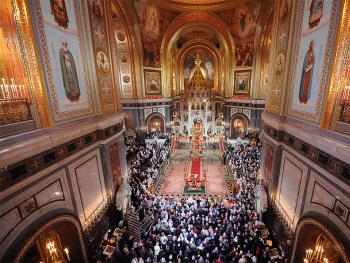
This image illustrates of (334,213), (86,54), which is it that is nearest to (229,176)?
(334,213)

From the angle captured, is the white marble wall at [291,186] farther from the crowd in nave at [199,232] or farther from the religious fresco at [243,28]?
the religious fresco at [243,28]

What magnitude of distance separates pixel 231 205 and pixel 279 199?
298cm

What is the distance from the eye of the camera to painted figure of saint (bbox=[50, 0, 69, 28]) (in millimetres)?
6965

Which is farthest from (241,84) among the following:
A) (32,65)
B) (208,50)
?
(32,65)

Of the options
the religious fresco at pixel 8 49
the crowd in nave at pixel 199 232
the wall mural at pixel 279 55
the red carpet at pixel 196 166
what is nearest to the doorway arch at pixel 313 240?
the crowd in nave at pixel 199 232

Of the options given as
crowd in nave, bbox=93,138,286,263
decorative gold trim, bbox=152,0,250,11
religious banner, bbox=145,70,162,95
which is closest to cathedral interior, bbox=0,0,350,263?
crowd in nave, bbox=93,138,286,263

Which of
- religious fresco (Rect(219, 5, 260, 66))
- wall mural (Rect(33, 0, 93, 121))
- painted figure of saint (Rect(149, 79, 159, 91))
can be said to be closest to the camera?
wall mural (Rect(33, 0, 93, 121))

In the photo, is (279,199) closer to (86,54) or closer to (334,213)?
(334,213)

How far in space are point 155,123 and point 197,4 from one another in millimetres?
13414

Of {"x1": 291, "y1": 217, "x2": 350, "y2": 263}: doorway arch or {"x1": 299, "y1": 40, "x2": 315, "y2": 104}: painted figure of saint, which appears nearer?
{"x1": 291, "y1": 217, "x2": 350, "y2": 263}: doorway arch

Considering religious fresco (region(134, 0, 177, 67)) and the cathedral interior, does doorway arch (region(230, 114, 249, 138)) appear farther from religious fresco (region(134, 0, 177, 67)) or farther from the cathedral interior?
the cathedral interior

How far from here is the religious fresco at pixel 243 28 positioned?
19.5 meters

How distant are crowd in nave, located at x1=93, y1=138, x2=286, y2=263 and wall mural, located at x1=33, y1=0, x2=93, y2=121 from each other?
6.19m

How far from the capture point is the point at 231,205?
11.8 meters
